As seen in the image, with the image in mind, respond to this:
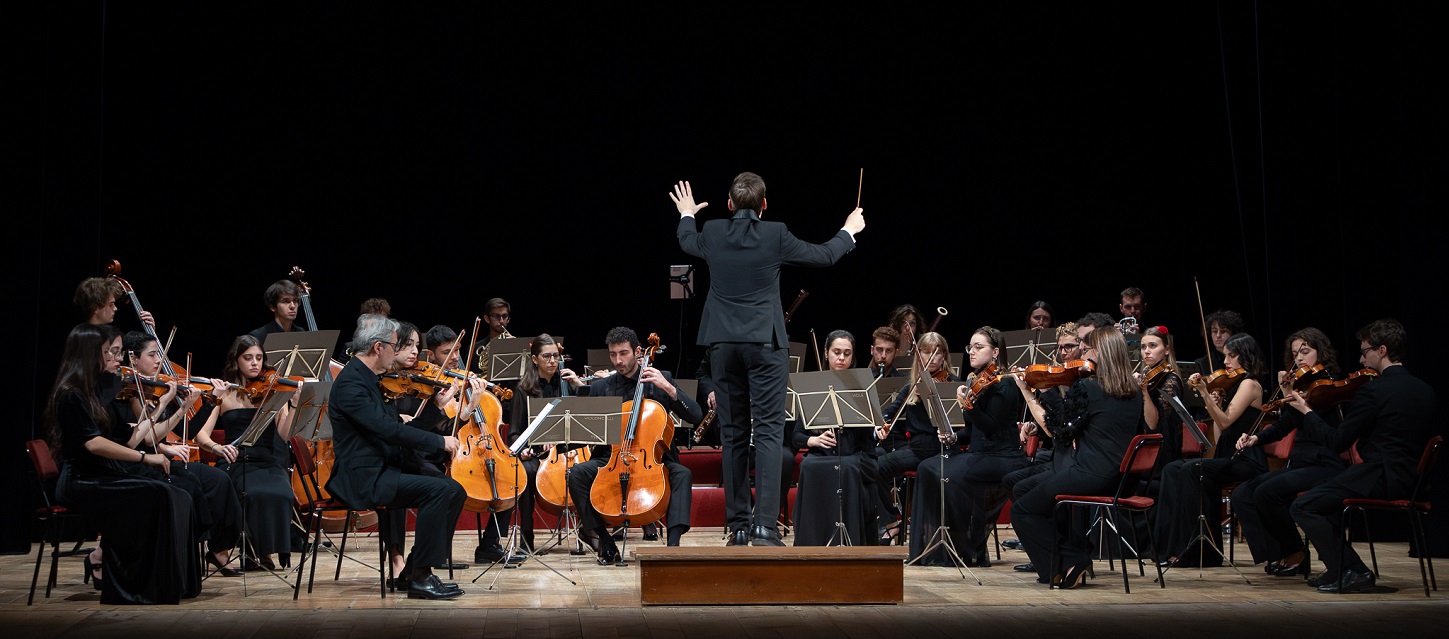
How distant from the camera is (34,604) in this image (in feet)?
16.4

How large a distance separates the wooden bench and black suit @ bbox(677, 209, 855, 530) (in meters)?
0.35

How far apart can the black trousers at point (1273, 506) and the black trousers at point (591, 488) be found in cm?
279

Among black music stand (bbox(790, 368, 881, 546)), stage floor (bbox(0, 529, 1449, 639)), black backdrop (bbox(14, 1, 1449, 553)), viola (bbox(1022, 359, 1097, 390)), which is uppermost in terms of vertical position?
black backdrop (bbox(14, 1, 1449, 553))

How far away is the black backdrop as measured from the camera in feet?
27.4

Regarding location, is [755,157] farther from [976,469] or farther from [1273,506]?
[1273,506]

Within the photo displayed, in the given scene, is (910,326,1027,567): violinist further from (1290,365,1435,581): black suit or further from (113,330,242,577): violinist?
(113,330,242,577): violinist

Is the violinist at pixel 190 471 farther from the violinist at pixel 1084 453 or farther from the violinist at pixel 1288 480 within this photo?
the violinist at pixel 1288 480

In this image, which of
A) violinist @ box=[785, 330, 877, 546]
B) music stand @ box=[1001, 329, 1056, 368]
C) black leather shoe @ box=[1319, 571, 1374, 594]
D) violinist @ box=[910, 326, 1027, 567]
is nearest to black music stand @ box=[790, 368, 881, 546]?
violinist @ box=[785, 330, 877, 546]

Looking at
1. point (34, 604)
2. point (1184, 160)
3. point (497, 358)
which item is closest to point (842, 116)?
point (1184, 160)

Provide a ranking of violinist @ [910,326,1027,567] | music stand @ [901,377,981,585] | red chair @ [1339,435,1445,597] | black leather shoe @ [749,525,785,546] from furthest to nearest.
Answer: violinist @ [910,326,1027,567] → music stand @ [901,377,981,585] → red chair @ [1339,435,1445,597] → black leather shoe @ [749,525,785,546]

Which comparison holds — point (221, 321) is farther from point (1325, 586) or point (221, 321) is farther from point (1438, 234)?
point (1438, 234)

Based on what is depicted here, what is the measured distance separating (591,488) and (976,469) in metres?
1.98

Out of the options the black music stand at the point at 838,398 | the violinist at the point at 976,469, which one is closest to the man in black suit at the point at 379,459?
the black music stand at the point at 838,398

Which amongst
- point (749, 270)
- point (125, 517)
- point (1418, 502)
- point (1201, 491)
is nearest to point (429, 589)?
point (125, 517)
